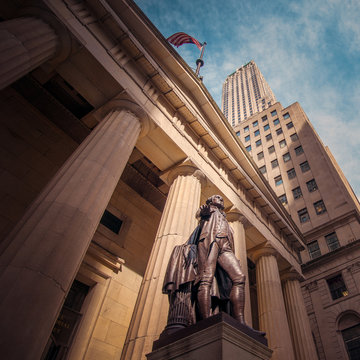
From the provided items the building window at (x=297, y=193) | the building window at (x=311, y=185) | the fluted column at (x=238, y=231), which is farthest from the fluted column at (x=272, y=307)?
the building window at (x=297, y=193)

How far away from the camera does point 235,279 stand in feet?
Answer: 16.9

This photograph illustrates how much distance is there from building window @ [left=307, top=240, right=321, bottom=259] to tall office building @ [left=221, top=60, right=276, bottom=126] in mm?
57122

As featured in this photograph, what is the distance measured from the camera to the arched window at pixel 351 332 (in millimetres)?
19594

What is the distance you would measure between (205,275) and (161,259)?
4.21 metres

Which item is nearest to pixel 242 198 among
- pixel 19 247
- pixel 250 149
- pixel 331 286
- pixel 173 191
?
pixel 173 191

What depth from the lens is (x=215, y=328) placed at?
3.94 m

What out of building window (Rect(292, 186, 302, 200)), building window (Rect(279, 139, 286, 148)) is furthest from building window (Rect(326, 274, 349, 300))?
building window (Rect(279, 139, 286, 148))

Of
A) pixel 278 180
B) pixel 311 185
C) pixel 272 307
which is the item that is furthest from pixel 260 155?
pixel 272 307

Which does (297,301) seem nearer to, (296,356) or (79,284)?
(296,356)

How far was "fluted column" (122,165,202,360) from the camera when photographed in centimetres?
738

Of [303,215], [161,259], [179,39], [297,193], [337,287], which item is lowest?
[161,259]

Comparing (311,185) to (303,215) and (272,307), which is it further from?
(272,307)

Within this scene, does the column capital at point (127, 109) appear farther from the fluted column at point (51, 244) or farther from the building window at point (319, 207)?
the building window at point (319, 207)

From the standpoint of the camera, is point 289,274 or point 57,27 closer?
point 57,27
